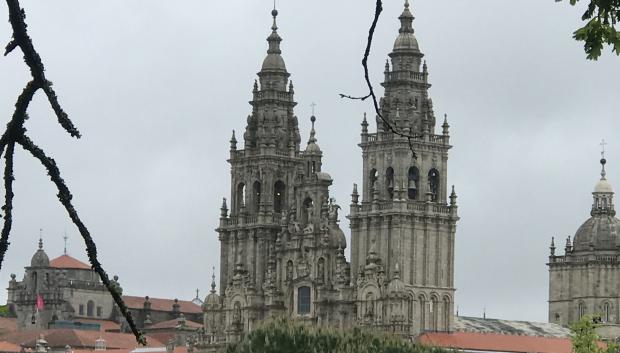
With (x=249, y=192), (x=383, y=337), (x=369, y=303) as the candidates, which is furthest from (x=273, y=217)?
(x=383, y=337)

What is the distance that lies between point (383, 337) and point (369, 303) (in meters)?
25.6

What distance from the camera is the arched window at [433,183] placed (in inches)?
4102

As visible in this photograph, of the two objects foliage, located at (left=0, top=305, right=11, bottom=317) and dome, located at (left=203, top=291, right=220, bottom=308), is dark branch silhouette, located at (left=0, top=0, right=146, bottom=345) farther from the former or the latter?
foliage, located at (left=0, top=305, right=11, bottom=317)

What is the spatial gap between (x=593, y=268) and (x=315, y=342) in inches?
1918

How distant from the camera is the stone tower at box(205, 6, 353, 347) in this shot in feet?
361

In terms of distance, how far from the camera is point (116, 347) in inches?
5276

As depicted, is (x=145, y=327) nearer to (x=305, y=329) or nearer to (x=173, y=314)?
(x=173, y=314)

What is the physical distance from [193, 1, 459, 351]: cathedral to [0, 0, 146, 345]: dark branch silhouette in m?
91.1

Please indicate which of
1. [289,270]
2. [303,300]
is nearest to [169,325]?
[289,270]

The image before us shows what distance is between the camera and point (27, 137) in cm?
569

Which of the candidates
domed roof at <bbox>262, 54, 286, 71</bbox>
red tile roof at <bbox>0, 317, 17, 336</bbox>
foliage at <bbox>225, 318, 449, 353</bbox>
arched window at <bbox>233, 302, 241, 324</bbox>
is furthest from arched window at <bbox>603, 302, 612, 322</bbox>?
red tile roof at <bbox>0, 317, 17, 336</bbox>

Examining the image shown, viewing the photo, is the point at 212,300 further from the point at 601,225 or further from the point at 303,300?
the point at 601,225

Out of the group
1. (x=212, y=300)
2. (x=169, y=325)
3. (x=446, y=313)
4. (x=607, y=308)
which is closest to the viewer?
(x=446, y=313)

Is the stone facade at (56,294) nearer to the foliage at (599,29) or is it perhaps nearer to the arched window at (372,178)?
the arched window at (372,178)
